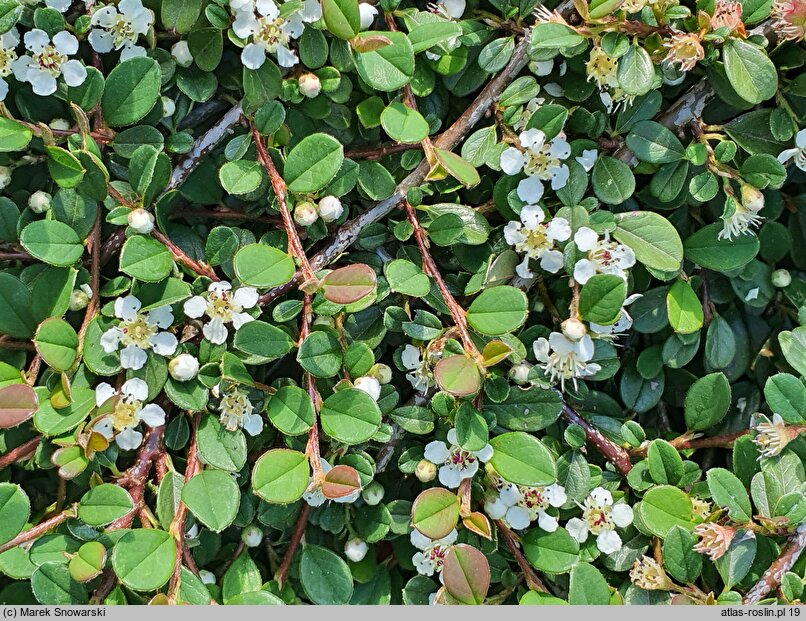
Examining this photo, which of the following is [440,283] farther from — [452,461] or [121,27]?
[121,27]

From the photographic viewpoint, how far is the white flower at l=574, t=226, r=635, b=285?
4.60 ft

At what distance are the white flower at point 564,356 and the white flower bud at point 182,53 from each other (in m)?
0.86

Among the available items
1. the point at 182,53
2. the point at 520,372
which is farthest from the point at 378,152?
the point at 520,372

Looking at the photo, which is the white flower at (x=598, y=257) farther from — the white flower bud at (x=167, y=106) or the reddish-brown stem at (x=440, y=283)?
the white flower bud at (x=167, y=106)

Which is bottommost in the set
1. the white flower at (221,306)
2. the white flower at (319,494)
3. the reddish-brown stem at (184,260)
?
the white flower at (319,494)

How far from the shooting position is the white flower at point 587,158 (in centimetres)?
149

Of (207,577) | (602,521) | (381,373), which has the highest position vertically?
(381,373)

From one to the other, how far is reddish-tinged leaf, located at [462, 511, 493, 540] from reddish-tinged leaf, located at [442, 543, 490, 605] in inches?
1.6

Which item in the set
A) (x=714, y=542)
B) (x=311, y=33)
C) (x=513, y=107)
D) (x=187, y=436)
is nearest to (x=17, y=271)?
(x=187, y=436)

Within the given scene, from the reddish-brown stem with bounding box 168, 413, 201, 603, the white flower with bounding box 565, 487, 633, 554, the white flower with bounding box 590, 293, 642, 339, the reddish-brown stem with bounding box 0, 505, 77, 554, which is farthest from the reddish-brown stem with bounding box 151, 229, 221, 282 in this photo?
the white flower with bounding box 565, 487, 633, 554

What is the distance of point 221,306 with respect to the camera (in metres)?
1.38

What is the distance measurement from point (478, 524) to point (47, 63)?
3.77 ft

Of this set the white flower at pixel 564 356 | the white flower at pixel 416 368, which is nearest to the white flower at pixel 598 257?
the white flower at pixel 564 356

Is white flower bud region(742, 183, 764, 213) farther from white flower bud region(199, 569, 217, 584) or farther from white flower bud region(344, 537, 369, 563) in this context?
white flower bud region(199, 569, 217, 584)
